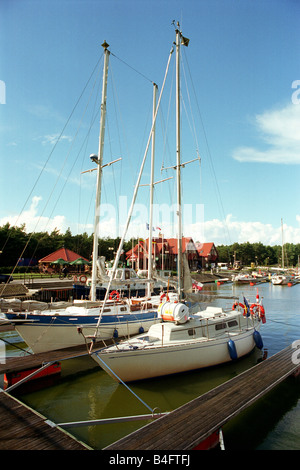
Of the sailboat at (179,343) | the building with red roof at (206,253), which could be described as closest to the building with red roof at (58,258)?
the sailboat at (179,343)

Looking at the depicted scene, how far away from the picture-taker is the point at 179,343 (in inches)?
519

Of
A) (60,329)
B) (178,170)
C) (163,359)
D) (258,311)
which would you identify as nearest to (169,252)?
(258,311)

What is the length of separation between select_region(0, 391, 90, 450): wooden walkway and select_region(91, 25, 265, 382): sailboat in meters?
3.30

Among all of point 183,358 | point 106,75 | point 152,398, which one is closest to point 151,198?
point 106,75

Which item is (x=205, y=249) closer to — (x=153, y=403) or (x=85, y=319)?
(x=85, y=319)

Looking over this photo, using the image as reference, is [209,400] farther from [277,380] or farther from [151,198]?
[151,198]

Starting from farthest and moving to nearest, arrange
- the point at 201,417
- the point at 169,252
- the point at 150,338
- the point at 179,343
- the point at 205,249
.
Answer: the point at 205,249, the point at 169,252, the point at 150,338, the point at 179,343, the point at 201,417

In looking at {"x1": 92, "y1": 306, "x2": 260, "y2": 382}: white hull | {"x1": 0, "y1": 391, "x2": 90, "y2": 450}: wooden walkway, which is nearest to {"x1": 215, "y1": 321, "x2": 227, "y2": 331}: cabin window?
{"x1": 92, "y1": 306, "x2": 260, "y2": 382}: white hull

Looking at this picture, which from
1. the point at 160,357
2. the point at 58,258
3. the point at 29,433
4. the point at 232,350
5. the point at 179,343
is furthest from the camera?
the point at 58,258

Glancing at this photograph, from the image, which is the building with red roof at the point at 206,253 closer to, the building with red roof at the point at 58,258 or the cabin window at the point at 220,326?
the building with red roof at the point at 58,258

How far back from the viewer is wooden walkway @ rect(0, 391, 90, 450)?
23.4ft

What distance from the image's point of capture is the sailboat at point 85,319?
1532 cm

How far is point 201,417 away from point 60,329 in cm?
1012
